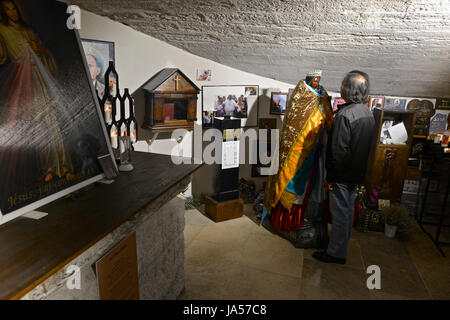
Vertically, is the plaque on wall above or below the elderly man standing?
below

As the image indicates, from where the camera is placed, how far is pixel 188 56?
3.29 meters

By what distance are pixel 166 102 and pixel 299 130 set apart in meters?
1.25

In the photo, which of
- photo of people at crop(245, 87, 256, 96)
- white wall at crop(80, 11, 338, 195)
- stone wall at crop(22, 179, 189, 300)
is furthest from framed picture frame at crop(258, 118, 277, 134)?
stone wall at crop(22, 179, 189, 300)

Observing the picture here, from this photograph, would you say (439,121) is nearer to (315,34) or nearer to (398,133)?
(398,133)

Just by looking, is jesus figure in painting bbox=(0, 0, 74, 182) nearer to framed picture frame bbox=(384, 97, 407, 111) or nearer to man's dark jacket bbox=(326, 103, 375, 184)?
man's dark jacket bbox=(326, 103, 375, 184)

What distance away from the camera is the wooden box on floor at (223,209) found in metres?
3.33

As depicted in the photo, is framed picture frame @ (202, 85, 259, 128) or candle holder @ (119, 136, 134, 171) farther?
framed picture frame @ (202, 85, 259, 128)

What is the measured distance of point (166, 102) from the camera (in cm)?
290

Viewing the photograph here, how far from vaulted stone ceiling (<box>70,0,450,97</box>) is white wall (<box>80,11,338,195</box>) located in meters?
0.08

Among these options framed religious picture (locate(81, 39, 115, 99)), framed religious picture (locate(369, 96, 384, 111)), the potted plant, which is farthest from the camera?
framed religious picture (locate(369, 96, 384, 111))

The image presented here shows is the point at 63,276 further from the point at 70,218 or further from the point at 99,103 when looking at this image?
the point at 99,103

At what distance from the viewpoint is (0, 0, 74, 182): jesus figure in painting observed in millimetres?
1060

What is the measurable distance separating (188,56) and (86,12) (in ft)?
3.59

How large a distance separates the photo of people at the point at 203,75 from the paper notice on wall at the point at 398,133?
2088mm
